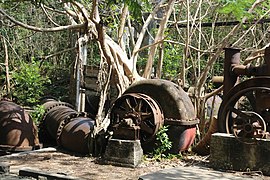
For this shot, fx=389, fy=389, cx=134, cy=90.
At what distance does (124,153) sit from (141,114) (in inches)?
34.2

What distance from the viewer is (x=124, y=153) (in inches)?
290

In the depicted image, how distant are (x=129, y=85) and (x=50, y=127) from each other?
7.22 feet

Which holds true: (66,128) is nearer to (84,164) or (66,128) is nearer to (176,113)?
(84,164)

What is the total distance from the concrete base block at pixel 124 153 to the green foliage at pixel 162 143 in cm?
46

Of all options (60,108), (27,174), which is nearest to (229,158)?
(27,174)

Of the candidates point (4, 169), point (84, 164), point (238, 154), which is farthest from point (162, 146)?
point (4, 169)

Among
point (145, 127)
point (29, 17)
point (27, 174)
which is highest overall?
point (29, 17)

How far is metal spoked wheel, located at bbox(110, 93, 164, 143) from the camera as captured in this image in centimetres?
763

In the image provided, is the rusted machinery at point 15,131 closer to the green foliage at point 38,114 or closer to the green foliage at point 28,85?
the green foliage at point 38,114

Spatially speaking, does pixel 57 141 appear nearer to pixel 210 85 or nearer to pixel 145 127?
pixel 145 127

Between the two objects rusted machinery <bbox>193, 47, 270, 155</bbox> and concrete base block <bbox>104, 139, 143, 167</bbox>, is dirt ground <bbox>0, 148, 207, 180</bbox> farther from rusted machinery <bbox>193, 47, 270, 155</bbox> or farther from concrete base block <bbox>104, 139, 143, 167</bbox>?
rusted machinery <bbox>193, 47, 270, 155</bbox>

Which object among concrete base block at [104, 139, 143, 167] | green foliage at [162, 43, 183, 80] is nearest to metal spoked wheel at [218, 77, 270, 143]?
concrete base block at [104, 139, 143, 167]

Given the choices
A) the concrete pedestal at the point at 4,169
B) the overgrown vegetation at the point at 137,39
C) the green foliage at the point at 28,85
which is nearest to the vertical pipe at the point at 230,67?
the overgrown vegetation at the point at 137,39

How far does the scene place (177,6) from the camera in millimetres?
12609
